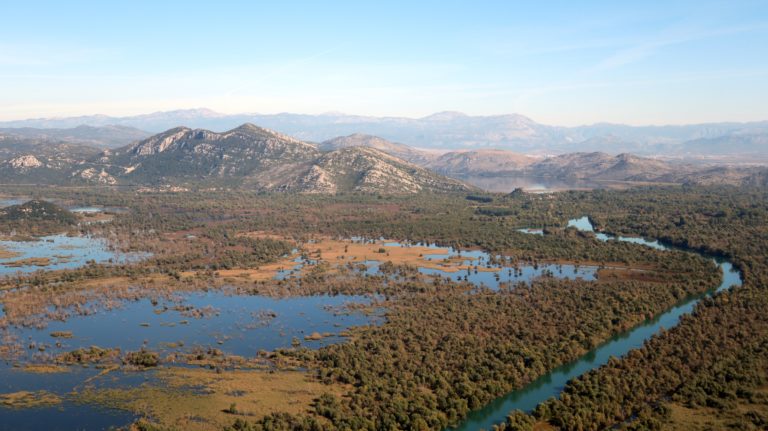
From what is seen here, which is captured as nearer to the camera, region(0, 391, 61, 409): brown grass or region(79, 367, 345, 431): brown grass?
region(79, 367, 345, 431): brown grass

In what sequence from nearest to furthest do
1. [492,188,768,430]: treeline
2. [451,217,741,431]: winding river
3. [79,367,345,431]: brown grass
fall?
[492,188,768,430]: treeline < [79,367,345,431]: brown grass < [451,217,741,431]: winding river

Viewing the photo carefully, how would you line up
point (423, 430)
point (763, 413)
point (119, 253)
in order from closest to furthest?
point (423, 430), point (763, 413), point (119, 253)

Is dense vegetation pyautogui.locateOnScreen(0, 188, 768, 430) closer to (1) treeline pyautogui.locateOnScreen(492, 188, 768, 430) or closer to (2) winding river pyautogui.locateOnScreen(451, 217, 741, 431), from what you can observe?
(1) treeline pyautogui.locateOnScreen(492, 188, 768, 430)

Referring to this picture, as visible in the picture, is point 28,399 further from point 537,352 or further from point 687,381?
point 687,381

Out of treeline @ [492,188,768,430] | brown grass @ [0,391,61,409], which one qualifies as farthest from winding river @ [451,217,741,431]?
brown grass @ [0,391,61,409]

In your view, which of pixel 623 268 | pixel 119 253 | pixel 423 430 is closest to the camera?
pixel 423 430

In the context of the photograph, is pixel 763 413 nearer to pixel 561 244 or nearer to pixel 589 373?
pixel 589 373

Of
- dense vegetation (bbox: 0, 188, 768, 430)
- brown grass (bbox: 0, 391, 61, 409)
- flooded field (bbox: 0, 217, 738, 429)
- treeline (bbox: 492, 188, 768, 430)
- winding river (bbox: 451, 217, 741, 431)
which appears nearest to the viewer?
treeline (bbox: 492, 188, 768, 430)

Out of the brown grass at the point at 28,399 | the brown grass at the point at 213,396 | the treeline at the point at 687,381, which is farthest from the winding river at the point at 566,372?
the brown grass at the point at 28,399

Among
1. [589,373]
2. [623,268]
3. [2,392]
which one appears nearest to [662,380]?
[589,373]
